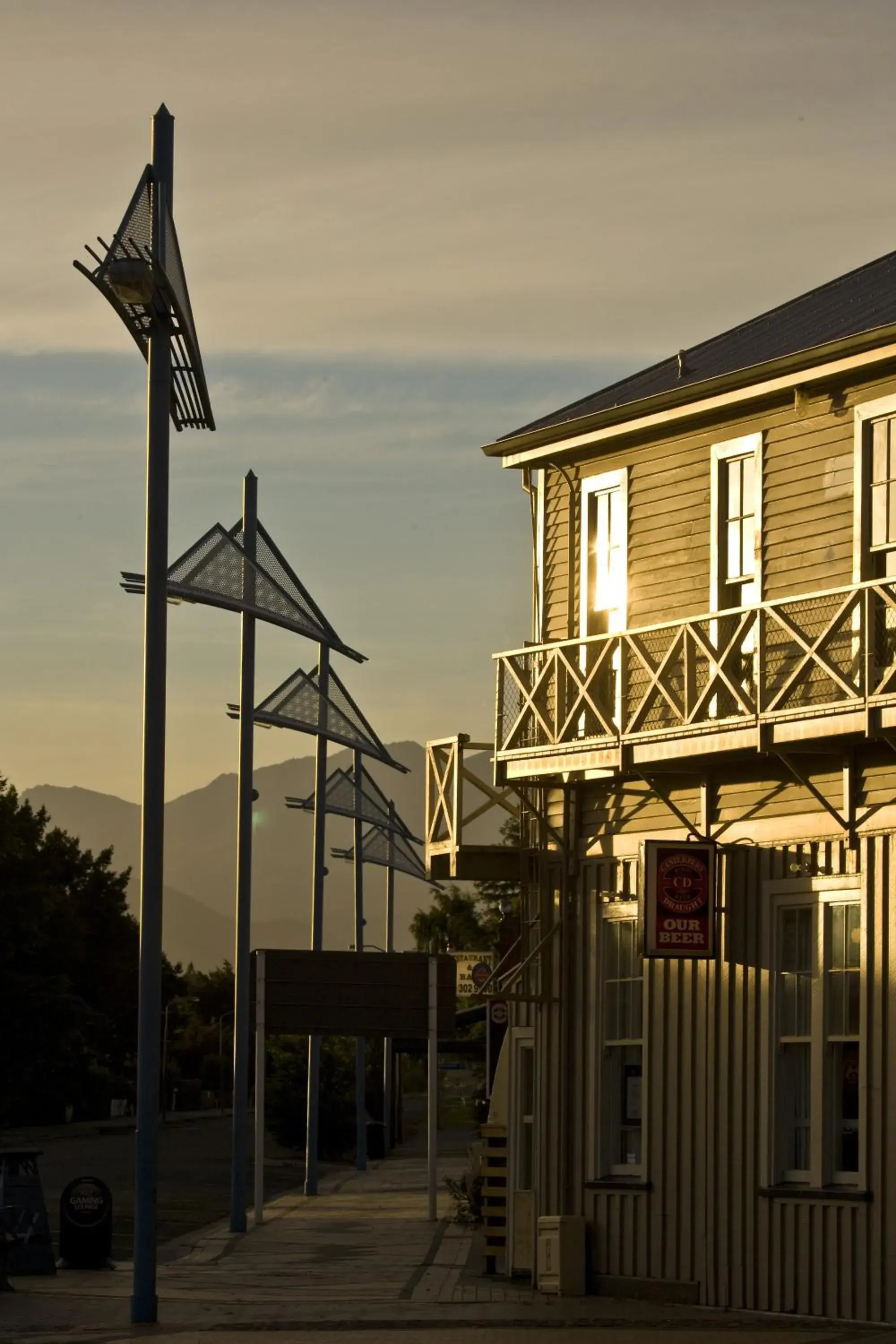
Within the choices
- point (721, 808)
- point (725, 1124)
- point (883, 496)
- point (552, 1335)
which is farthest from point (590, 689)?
point (552, 1335)

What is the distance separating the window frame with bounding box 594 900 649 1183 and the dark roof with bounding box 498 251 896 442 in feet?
16.6

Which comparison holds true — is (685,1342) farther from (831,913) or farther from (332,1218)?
(332,1218)

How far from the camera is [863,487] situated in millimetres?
18938

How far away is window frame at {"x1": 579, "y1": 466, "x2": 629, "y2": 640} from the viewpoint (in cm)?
2166

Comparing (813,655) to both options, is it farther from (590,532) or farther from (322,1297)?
(322,1297)

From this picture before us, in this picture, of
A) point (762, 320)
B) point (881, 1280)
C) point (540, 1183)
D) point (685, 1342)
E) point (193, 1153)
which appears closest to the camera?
point (685, 1342)

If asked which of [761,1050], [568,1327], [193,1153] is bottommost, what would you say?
[193,1153]

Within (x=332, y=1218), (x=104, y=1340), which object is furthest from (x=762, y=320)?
(x=332, y=1218)

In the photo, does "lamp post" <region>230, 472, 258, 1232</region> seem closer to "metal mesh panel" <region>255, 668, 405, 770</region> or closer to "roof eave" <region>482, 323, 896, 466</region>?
"metal mesh panel" <region>255, 668, 405, 770</region>

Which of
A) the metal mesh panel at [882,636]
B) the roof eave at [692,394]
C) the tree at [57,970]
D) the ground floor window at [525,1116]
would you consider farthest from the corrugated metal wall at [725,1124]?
the tree at [57,970]

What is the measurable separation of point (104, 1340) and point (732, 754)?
7377mm

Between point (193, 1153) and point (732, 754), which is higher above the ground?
point (732, 754)

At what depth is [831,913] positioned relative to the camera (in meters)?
19.0

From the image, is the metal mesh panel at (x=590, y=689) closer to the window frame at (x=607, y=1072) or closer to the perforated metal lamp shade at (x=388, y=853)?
the window frame at (x=607, y=1072)
